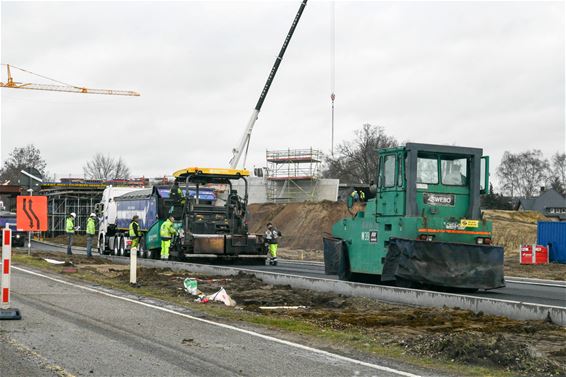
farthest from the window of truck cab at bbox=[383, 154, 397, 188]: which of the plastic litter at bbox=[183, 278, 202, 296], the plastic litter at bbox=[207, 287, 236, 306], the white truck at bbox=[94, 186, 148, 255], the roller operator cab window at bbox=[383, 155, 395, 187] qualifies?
the white truck at bbox=[94, 186, 148, 255]

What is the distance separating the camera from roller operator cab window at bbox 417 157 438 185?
1619cm

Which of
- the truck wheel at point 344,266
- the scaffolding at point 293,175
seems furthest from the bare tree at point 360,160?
the truck wheel at point 344,266

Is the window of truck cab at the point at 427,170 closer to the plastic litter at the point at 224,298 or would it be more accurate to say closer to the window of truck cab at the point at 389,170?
the window of truck cab at the point at 389,170

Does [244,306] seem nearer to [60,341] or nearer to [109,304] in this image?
[109,304]

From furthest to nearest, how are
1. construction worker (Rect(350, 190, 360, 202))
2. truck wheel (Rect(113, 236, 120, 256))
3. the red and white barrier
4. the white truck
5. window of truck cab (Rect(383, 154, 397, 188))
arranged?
the white truck
truck wheel (Rect(113, 236, 120, 256))
construction worker (Rect(350, 190, 360, 202))
window of truck cab (Rect(383, 154, 397, 188))
the red and white barrier

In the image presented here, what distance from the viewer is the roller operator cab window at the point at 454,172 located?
1648 cm

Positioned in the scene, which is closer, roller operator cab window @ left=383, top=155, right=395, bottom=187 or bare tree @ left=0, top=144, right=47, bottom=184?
roller operator cab window @ left=383, top=155, right=395, bottom=187

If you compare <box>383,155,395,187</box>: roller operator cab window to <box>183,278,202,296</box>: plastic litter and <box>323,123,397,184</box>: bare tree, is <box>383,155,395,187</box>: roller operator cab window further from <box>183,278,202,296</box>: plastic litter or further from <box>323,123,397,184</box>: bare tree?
<box>323,123,397,184</box>: bare tree

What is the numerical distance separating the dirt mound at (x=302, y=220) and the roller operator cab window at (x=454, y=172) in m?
34.9

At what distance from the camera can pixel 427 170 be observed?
16281 millimetres

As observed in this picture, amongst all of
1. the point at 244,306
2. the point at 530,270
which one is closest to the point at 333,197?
the point at 530,270

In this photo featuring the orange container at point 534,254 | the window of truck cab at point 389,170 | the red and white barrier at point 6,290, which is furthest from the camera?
the orange container at point 534,254

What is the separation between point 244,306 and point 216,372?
6265 mm

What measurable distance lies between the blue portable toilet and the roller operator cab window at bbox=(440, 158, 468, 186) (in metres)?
23.9
